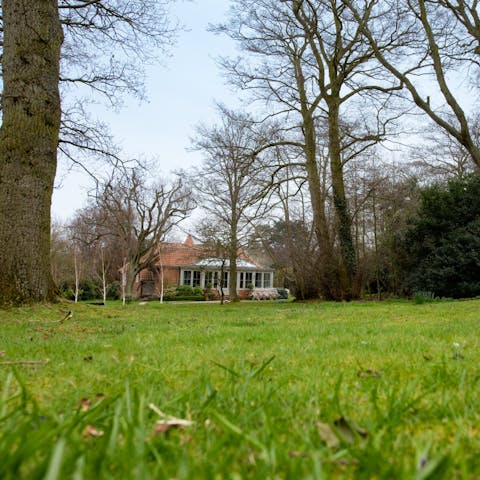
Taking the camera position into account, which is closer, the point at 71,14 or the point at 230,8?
the point at 71,14

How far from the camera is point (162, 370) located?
6.86 ft

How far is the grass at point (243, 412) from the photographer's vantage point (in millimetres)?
892

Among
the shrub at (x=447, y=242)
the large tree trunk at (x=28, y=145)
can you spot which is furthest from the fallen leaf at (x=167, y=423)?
the shrub at (x=447, y=242)

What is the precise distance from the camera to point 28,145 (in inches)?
273

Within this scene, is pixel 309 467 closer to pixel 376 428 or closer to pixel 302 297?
pixel 376 428

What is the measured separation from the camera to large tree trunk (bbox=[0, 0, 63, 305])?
21.6ft

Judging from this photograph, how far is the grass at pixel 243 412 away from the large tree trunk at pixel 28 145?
4063 mm

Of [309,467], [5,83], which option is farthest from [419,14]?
[309,467]

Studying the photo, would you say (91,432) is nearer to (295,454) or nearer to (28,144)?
(295,454)

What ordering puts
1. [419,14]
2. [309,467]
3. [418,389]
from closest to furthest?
[309,467]
[418,389]
[419,14]

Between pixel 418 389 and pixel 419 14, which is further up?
pixel 419 14

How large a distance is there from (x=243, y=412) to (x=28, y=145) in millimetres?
7068

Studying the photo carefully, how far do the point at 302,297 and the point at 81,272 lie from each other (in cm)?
2758

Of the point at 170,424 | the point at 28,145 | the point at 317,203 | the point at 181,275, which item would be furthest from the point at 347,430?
the point at 181,275
